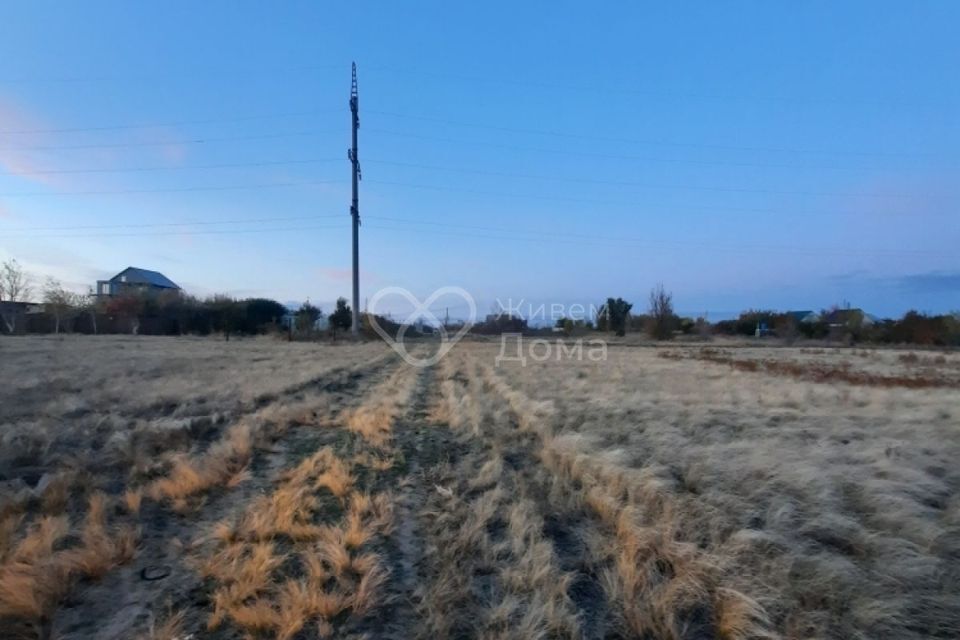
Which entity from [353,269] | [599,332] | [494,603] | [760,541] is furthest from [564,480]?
[599,332]

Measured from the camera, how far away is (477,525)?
4.00 metres

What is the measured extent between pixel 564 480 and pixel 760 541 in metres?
2.06

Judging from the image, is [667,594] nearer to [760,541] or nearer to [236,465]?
[760,541]

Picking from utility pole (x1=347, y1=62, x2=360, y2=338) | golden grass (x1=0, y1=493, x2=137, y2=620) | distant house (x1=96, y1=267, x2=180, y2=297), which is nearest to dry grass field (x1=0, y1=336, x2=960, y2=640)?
golden grass (x1=0, y1=493, x2=137, y2=620)

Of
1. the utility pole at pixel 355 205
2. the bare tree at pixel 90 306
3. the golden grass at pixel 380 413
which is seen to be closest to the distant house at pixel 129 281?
the bare tree at pixel 90 306

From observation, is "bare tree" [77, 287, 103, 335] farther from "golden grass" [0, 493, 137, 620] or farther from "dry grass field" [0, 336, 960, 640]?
"golden grass" [0, 493, 137, 620]

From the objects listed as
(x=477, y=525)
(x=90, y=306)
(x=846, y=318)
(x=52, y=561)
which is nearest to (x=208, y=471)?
(x=52, y=561)

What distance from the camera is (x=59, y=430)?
6.78m

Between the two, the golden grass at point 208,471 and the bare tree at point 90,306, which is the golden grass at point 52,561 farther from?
the bare tree at point 90,306

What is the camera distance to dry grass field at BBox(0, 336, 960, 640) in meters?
2.81

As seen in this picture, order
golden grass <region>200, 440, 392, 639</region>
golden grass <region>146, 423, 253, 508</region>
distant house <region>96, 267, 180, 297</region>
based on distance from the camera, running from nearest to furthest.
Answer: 1. golden grass <region>200, 440, 392, 639</region>
2. golden grass <region>146, 423, 253, 508</region>
3. distant house <region>96, 267, 180, 297</region>

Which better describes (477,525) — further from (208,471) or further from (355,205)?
(355,205)

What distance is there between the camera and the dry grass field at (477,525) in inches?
110

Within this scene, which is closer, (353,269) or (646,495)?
(646,495)
